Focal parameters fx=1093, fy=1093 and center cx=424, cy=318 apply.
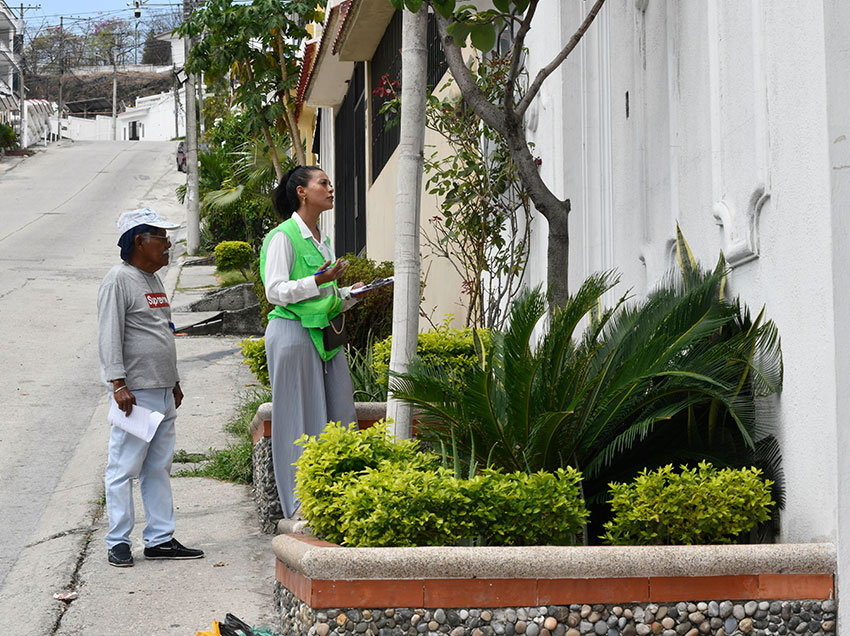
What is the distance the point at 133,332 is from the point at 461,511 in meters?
2.58

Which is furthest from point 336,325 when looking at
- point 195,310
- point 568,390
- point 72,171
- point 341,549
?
point 72,171

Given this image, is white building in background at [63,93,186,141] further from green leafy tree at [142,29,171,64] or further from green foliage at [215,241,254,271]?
green foliage at [215,241,254,271]

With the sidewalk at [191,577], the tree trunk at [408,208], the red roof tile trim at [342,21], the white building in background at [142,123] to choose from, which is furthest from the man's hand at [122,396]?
the white building in background at [142,123]

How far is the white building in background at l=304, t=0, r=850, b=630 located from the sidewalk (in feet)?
6.96

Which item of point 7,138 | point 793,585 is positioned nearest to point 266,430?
point 793,585

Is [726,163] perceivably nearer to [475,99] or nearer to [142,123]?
[475,99]

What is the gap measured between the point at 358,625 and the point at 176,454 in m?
4.92

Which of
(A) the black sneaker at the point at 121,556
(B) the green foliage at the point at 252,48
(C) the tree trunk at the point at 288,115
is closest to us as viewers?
(A) the black sneaker at the point at 121,556

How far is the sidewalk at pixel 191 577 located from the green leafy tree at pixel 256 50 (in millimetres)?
7343

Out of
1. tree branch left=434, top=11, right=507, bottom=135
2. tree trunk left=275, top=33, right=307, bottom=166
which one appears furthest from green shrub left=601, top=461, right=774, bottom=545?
tree trunk left=275, top=33, right=307, bottom=166

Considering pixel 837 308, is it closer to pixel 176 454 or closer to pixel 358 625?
pixel 358 625

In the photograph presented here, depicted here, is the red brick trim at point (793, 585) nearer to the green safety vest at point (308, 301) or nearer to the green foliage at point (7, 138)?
the green safety vest at point (308, 301)

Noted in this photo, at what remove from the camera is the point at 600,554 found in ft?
11.7

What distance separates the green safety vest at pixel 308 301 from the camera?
18.4 feet
